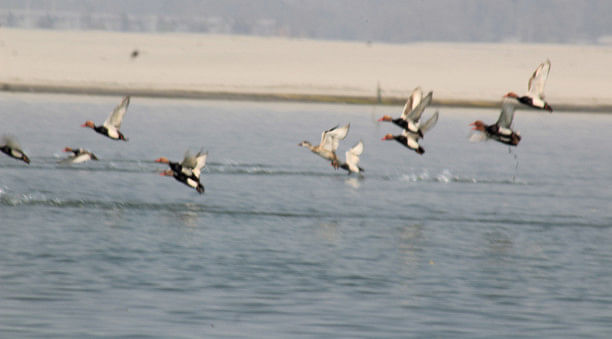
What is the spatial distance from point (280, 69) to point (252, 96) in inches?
659

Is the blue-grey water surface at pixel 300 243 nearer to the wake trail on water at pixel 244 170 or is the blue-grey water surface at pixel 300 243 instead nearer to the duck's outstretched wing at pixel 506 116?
the wake trail on water at pixel 244 170

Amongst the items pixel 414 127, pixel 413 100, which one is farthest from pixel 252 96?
pixel 413 100

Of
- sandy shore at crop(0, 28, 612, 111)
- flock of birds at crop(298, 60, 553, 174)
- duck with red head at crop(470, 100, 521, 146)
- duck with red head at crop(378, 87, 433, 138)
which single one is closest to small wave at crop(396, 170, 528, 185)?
flock of birds at crop(298, 60, 553, 174)

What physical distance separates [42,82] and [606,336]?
56.0m

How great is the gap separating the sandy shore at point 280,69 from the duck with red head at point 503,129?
140ft

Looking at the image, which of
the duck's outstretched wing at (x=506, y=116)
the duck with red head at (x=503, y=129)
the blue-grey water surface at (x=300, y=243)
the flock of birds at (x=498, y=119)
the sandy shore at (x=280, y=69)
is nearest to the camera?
the blue-grey water surface at (x=300, y=243)

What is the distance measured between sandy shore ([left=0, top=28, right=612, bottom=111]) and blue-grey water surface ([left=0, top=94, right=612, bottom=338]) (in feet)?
80.7

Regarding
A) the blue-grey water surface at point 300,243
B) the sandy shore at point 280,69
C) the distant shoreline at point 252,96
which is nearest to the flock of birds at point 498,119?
the blue-grey water surface at point 300,243

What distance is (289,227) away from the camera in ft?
82.2

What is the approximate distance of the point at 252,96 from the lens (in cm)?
6881

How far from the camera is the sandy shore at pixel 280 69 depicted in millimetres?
69438

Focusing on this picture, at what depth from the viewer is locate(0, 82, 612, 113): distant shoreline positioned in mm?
66250

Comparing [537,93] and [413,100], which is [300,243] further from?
[537,93]

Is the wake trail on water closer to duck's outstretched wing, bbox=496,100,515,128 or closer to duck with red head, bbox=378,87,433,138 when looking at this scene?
duck with red head, bbox=378,87,433,138
